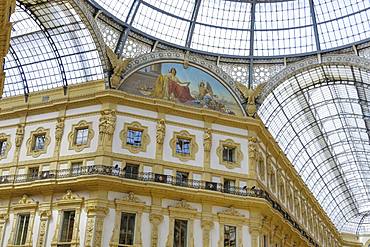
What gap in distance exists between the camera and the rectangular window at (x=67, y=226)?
34.0 m

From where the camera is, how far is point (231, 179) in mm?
38500

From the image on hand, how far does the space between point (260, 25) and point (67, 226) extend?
26897 millimetres

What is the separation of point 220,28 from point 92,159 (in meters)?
19.1

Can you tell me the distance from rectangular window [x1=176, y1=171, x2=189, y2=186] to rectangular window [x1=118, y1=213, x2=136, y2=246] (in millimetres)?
4523

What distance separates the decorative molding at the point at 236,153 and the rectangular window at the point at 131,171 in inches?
283

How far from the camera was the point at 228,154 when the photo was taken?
3956 centimetres

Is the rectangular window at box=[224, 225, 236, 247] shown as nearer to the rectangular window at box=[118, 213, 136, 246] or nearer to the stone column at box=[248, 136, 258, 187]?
the stone column at box=[248, 136, 258, 187]

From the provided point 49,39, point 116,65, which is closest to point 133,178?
point 116,65

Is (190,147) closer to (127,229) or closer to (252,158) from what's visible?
(252,158)

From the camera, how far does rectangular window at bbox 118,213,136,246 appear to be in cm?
3384

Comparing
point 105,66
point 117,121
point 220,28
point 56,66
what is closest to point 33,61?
point 56,66

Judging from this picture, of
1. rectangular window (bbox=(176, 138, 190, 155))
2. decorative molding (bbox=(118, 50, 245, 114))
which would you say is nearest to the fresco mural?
decorative molding (bbox=(118, 50, 245, 114))

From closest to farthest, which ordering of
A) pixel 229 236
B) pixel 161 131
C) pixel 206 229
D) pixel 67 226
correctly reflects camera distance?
1. pixel 67 226
2. pixel 206 229
3. pixel 229 236
4. pixel 161 131

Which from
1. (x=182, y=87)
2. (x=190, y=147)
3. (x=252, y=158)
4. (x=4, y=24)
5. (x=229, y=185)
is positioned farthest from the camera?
(x=182, y=87)
